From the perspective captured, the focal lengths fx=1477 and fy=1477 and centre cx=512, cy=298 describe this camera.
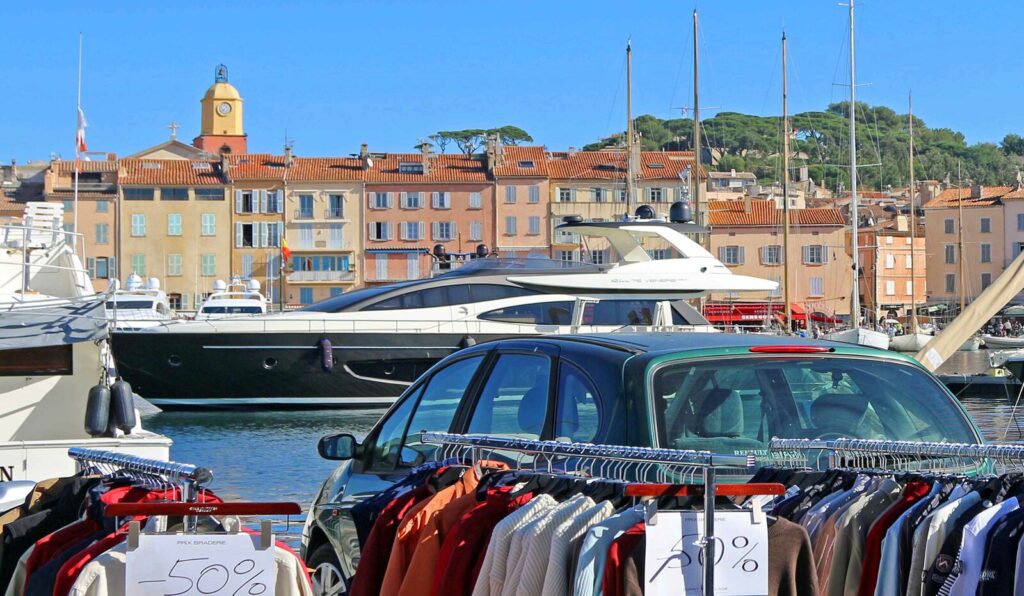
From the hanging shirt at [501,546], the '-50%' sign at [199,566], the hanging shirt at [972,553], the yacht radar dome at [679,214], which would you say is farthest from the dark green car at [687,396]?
the yacht radar dome at [679,214]

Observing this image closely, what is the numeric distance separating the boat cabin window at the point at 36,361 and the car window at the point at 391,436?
8.00 metres

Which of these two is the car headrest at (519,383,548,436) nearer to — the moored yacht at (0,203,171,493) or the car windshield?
the car windshield

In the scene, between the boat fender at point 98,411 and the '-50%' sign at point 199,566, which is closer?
the '-50%' sign at point 199,566

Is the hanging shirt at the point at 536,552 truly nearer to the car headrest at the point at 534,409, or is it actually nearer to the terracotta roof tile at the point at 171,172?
the car headrest at the point at 534,409

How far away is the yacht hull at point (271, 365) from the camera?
27.2 meters

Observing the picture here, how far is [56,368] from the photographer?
14.6 metres

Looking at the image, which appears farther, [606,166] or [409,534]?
[606,166]

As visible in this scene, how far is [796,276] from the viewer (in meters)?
85.1

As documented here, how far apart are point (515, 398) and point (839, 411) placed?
4.76 ft

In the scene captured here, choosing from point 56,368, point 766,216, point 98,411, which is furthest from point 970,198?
point 98,411

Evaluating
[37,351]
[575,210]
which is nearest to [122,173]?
[575,210]

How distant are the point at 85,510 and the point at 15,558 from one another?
1.36ft

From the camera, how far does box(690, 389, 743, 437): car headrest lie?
5992 mm

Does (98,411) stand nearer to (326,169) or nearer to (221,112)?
(326,169)
